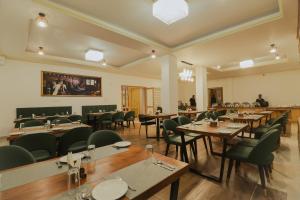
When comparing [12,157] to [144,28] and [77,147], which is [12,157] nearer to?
[77,147]

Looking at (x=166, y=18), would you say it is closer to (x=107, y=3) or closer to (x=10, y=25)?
(x=107, y=3)

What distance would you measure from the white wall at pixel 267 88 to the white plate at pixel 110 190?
35.1 ft

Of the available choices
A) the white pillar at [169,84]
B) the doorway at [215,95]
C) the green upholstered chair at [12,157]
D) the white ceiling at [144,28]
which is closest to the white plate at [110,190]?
the green upholstered chair at [12,157]

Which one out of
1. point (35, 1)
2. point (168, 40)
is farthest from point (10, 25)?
point (168, 40)

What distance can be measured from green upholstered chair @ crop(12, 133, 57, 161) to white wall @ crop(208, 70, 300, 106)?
10.6 metres

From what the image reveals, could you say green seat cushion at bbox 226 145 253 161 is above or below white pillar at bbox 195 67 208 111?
below

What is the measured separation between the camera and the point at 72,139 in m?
2.62

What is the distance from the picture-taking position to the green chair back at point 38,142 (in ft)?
7.09

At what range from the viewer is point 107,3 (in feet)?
9.00

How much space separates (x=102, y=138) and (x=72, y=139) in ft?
2.93

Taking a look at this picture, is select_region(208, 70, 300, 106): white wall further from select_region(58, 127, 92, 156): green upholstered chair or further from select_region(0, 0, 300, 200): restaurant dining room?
select_region(58, 127, 92, 156): green upholstered chair

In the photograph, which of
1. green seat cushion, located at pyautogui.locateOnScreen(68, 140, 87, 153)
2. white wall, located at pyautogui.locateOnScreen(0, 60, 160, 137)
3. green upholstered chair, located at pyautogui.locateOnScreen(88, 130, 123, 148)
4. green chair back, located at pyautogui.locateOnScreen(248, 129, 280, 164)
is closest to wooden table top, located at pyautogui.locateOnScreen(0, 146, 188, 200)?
green upholstered chair, located at pyautogui.locateOnScreen(88, 130, 123, 148)

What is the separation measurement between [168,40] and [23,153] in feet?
13.2

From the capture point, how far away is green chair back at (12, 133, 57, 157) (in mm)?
2160
